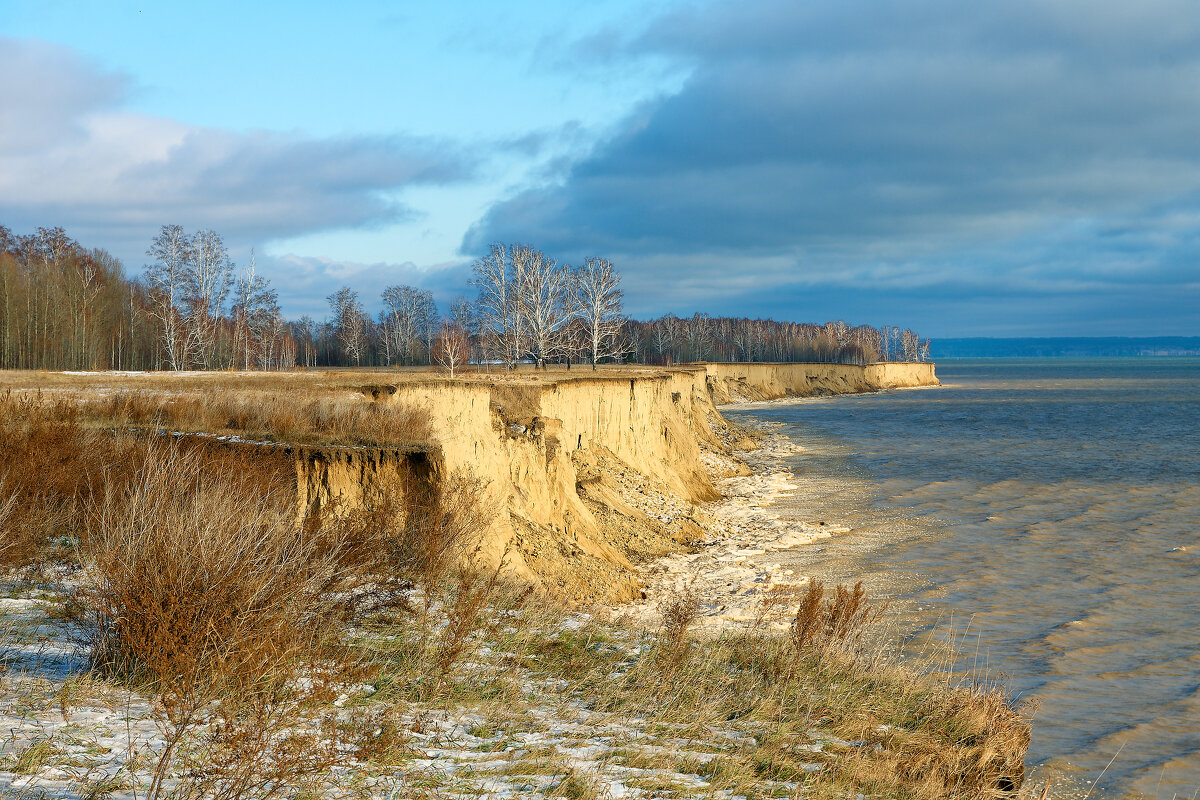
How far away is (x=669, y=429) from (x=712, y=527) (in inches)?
424

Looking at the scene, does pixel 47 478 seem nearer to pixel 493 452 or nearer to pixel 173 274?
pixel 493 452

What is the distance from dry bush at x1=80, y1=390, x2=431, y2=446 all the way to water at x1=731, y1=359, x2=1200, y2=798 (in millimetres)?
10038

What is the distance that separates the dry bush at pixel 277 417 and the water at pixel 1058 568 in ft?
32.9

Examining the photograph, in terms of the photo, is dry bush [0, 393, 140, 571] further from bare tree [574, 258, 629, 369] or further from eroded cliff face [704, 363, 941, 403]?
eroded cliff face [704, 363, 941, 403]

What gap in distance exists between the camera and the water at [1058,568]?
1041 cm

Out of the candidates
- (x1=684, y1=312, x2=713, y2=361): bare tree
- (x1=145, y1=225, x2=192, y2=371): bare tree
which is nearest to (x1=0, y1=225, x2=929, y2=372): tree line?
(x1=145, y1=225, x2=192, y2=371): bare tree

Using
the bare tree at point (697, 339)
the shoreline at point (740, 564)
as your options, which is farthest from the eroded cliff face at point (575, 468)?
the bare tree at point (697, 339)

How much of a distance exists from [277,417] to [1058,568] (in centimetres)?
1802

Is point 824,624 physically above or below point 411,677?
below

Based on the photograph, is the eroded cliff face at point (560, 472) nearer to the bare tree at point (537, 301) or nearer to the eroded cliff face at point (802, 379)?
the bare tree at point (537, 301)

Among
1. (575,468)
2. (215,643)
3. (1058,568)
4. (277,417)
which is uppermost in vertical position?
(277,417)

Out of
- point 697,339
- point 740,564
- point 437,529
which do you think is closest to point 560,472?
point 740,564

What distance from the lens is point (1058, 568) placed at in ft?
64.2

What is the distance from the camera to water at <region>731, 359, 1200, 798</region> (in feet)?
34.1
